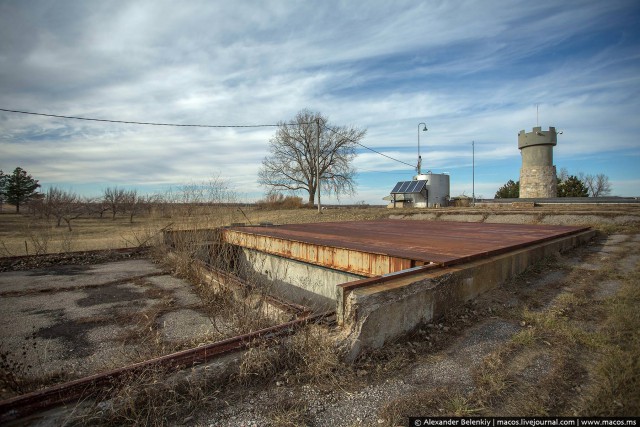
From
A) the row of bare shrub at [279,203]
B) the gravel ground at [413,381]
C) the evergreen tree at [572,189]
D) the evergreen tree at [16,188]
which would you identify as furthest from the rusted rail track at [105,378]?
the evergreen tree at [16,188]

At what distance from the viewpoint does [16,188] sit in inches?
1681

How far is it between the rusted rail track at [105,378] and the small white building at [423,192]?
18856 mm

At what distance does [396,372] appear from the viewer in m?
2.28

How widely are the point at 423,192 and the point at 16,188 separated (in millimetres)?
53487

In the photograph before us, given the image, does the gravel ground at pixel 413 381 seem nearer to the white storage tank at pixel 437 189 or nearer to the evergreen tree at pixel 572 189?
the white storage tank at pixel 437 189

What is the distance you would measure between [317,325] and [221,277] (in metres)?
2.41

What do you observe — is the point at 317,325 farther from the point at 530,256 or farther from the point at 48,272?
the point at 48,272

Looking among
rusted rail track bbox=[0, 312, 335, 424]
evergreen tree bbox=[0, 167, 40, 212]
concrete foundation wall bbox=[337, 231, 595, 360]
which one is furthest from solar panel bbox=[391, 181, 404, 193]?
evergreen tree bbox=[0, 167, 40, 212]

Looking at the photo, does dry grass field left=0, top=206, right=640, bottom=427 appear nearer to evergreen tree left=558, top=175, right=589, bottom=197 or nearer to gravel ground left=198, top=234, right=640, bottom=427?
gravel ground left=198, top=234, right=640, bottom=427

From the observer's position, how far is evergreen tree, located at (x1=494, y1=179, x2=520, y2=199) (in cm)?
3279

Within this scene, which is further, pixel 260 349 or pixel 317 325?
pixel 317 325

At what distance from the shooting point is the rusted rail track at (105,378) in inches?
63.4

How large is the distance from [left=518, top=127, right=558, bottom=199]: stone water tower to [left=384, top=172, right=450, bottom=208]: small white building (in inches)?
375

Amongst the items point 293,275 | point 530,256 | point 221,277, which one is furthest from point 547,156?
point 221,277
